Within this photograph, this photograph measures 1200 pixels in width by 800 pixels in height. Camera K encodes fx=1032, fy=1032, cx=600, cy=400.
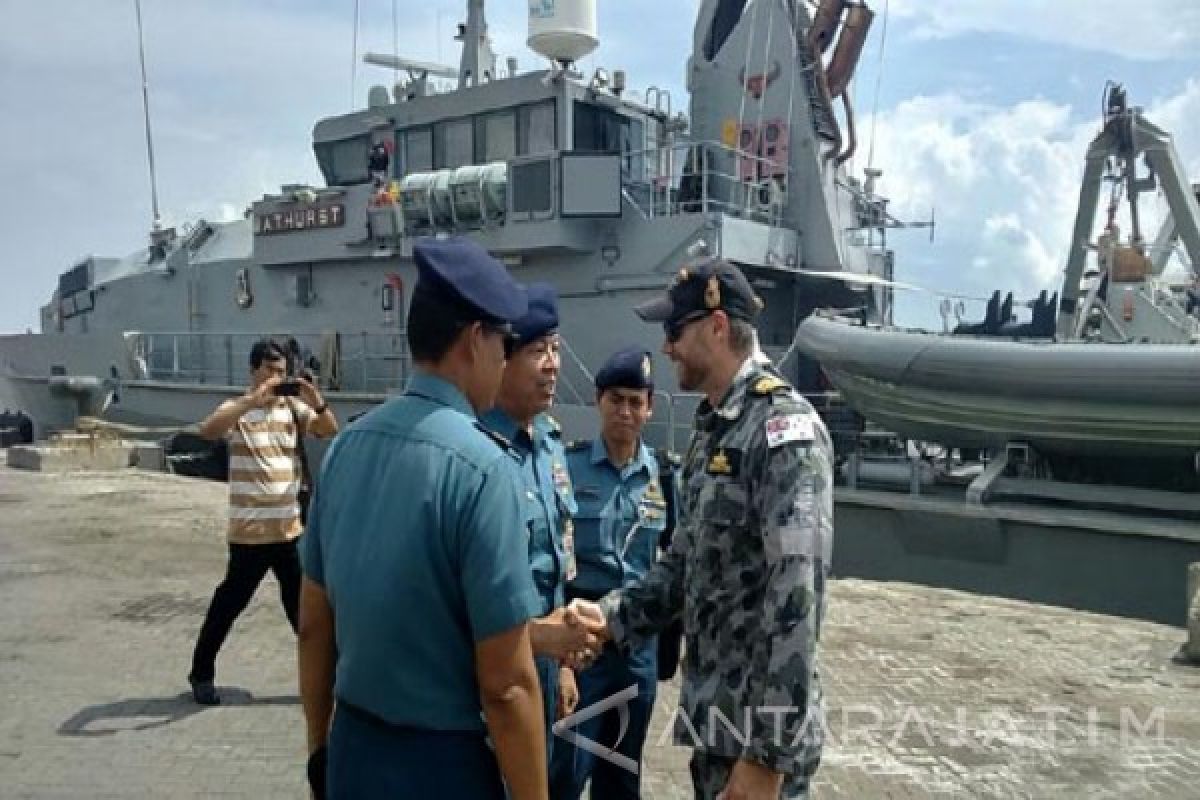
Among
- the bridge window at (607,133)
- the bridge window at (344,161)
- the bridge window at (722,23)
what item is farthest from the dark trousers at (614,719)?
the bridge window at (344,161)

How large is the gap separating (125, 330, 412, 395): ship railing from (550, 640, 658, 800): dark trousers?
8.75 m

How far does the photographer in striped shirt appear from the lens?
4258 millimetres

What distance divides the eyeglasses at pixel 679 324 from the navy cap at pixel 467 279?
492 millimetres

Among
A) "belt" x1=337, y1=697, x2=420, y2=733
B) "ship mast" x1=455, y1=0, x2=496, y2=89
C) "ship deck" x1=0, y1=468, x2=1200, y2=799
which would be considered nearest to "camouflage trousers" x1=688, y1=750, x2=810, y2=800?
"belt" x1=337, y1=697, x2=420, y2=733

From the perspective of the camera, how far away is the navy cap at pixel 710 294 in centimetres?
206

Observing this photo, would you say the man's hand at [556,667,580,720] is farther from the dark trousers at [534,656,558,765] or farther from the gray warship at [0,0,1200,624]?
the gray warship at [0,0,1200,624]

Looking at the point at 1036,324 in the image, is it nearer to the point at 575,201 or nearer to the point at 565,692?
the point at 575,201

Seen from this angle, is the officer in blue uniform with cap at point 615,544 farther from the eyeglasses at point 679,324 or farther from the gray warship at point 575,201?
the gray warship at point 575,201

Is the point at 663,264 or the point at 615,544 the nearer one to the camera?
the point at 615,544

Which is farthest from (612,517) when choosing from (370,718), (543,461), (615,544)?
(370,718)

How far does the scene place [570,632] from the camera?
2.04 m

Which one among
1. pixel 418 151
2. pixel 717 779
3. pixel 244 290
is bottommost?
pixel 717 779

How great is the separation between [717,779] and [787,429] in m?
0.68

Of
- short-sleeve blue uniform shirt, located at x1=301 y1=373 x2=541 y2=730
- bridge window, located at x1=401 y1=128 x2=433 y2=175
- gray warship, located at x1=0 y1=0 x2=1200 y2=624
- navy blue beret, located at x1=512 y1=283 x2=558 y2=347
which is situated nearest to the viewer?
short-sleeve blue uniform shirt, located at x1=301 y1=373 x2=541 y2=730
